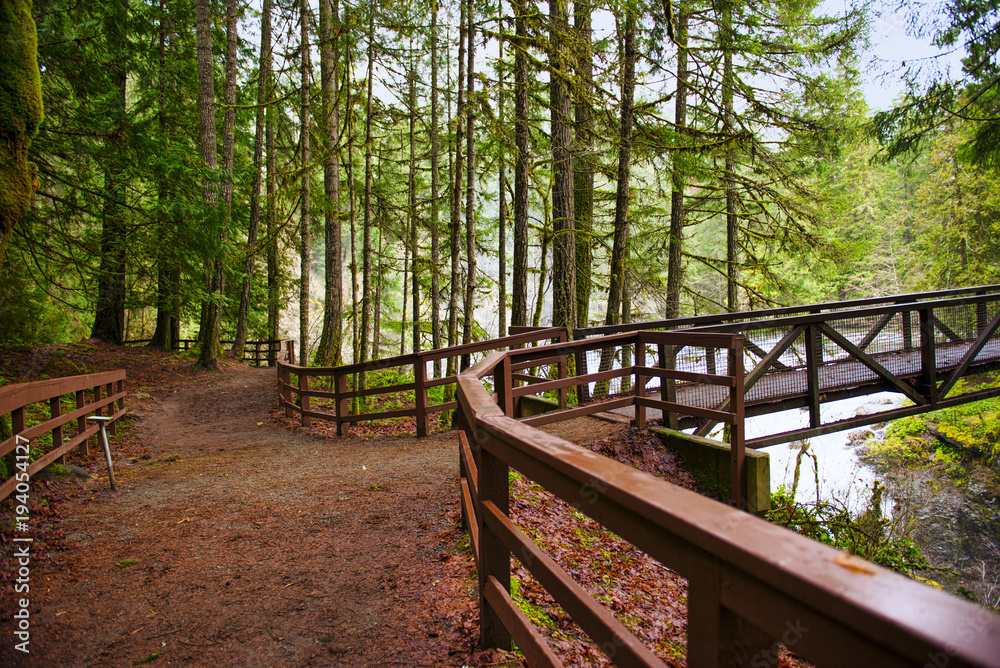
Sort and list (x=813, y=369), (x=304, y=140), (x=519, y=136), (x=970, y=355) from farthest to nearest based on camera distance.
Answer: (x=304, y=140) → (x=519, y=136) → (x=970, y=355) → (x=813, y=369)

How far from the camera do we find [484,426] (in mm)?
2338

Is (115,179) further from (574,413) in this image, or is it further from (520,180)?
(574,413)

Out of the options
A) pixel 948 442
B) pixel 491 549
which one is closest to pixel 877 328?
pixel 491 549

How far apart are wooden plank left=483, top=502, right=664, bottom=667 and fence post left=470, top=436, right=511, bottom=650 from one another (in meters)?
0.08

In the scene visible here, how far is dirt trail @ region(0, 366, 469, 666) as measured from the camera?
3084 millimetres

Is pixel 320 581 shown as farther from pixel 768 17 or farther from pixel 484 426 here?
pixel 768 17

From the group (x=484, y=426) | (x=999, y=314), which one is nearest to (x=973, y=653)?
(x=484, y=426)

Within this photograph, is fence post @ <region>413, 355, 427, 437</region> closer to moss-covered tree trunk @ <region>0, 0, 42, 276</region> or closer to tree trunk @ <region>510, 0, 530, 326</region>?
tree trunk @ <region>510, 0, 530, 326</region>

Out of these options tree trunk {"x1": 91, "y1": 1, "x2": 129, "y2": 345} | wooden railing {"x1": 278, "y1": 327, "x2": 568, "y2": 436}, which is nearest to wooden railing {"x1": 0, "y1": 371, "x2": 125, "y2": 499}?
tree trunk {"x1": 91, "y1": 1, "x2": 129, "y2": 345}

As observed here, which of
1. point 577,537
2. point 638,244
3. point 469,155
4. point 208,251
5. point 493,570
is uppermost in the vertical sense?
point 469,155

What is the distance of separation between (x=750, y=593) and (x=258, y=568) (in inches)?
167

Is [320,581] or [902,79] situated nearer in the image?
[320,581]

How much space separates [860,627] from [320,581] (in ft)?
13.0

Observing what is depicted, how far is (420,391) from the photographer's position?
8.62 m
